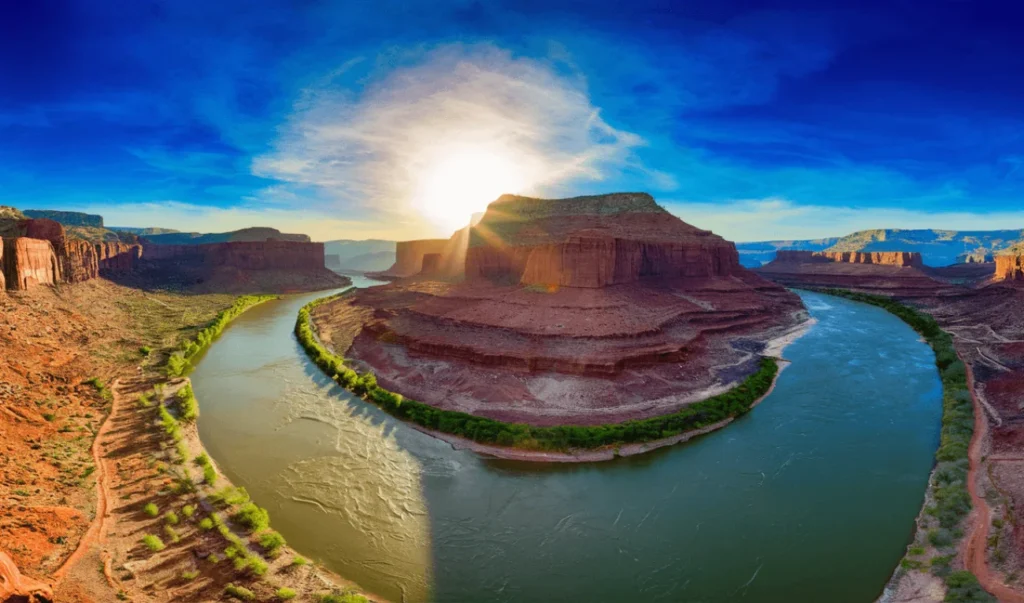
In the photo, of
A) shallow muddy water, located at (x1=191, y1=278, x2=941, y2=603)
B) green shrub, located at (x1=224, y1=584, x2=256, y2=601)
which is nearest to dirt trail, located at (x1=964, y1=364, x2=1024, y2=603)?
shallow muddy water, located at (x1=191, y1=278, x2=941, y2=603)

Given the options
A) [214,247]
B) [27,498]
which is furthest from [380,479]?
[214,247]

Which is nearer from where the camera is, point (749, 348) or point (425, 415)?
point (425, 415)

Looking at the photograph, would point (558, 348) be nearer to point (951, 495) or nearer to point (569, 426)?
point (569, 426)

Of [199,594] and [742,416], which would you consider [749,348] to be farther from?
[199,594]

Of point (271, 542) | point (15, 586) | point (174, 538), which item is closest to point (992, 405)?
point (271, 542)

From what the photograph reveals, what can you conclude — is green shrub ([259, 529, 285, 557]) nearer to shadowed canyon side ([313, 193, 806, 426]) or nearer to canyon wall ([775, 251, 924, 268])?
shadowed canyon side ([313, 193, 806, 426])

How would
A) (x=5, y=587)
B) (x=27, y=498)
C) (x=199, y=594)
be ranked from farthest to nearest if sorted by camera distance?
(x=27, y=498)
(x=199, y=594)
(x=5, y=587)

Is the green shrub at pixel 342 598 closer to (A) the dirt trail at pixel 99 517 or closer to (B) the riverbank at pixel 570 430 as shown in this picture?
(A) the dirt trail at pixel 99 517
